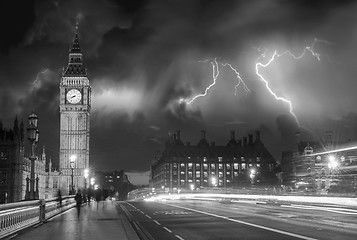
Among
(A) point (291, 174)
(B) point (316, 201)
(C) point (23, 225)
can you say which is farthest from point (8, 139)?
(C) point (23, 225)

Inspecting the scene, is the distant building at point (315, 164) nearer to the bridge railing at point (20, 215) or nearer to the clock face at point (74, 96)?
the clock face at point (74, 96)

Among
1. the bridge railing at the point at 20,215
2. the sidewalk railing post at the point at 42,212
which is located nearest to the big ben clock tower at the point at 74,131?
the bridge railing at the point at 20,215

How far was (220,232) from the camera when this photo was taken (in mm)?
24172

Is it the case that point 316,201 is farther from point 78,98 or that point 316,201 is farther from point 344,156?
point 78,98

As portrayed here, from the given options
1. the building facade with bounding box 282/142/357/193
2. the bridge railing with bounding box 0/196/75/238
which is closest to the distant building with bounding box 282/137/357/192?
the building facade with bounding box 282/142/357/193

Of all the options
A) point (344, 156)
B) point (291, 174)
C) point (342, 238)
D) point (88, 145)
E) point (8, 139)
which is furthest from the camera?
point (88, 145)

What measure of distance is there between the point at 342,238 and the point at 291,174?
427 ft

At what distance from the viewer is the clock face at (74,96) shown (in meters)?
176

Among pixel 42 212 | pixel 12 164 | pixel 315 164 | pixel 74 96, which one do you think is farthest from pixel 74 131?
pixel 42 212

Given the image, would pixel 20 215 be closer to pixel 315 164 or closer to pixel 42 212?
pixel 42 212

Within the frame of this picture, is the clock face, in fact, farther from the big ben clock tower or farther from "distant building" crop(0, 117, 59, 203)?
"distant building" crop(0, 117, 59, 203)

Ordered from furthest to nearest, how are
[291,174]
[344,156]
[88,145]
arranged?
[88,145] < [291,174] < [344,156]

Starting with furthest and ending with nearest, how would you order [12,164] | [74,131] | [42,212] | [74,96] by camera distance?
1. [74,96]
2. [74,131]
3. [12,164]
4. [42,212]

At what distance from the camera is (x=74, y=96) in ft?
581
